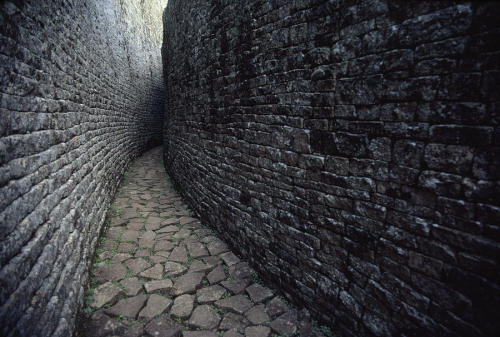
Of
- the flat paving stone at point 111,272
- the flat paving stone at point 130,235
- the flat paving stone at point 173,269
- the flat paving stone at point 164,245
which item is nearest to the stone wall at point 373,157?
the flat paving stone at point 173,269

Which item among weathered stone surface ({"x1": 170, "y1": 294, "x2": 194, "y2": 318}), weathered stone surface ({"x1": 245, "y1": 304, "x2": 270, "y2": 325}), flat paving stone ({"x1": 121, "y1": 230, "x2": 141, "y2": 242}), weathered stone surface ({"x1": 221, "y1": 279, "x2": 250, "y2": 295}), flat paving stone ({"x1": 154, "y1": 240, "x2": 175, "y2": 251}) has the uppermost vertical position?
flat paving stone ({"x1": 121, "y1": 230, "x2": 141, "y2": 242})

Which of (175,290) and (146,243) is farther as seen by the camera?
(146,243)

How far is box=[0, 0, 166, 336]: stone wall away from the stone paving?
0.29m

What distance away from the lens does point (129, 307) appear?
264cm

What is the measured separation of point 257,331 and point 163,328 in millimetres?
892

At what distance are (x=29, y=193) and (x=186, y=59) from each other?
4.33 metres

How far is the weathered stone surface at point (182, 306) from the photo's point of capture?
2598mm

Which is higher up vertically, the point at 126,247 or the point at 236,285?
the point at 126,247

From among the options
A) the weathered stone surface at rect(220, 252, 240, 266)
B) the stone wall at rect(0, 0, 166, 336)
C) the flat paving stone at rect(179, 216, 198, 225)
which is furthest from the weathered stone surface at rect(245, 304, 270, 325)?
the flat paving stone at rect(179, 216, 198, 225)

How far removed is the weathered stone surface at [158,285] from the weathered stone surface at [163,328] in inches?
17.2

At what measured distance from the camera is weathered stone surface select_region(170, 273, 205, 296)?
9.59 feet

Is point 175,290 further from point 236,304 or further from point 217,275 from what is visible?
point 236,304

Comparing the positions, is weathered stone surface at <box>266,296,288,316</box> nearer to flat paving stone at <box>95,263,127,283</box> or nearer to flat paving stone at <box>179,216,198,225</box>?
flat paving stone at <box>95,263,127,283</box>

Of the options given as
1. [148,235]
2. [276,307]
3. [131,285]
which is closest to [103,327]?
[131,285]
